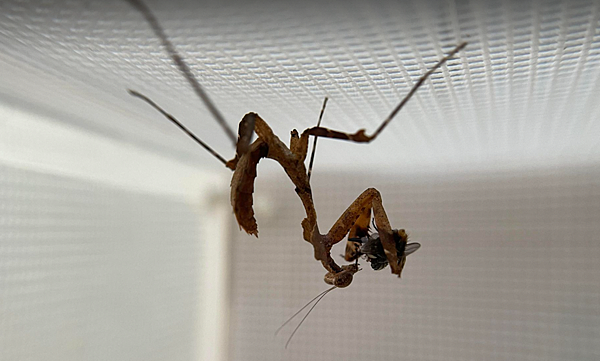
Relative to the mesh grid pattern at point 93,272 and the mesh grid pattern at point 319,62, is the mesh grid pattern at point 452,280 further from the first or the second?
the mesh grid pattern at point 319,62

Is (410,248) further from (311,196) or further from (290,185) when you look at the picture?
(290,185)

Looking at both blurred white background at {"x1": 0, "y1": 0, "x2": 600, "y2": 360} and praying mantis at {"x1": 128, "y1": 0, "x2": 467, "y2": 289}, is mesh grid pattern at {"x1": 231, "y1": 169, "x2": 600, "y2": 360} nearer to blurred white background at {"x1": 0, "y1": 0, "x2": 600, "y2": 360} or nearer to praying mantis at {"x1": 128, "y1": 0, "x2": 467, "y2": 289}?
blurred white background at {"x1": 0, "y1": 0, "x2": 600, "y2": 360}

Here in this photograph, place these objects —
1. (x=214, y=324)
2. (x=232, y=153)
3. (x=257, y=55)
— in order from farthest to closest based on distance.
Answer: (x=214, y=324) → (x=232, y=153) → (x=257, y=55)

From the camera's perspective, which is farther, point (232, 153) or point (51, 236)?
point (232, 153)

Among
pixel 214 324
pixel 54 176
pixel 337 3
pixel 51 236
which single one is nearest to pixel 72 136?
pixel 54 176

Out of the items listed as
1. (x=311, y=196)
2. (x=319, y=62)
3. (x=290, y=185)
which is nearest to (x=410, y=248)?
(x=311, y=196)

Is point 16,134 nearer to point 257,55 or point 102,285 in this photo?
point 102,285
